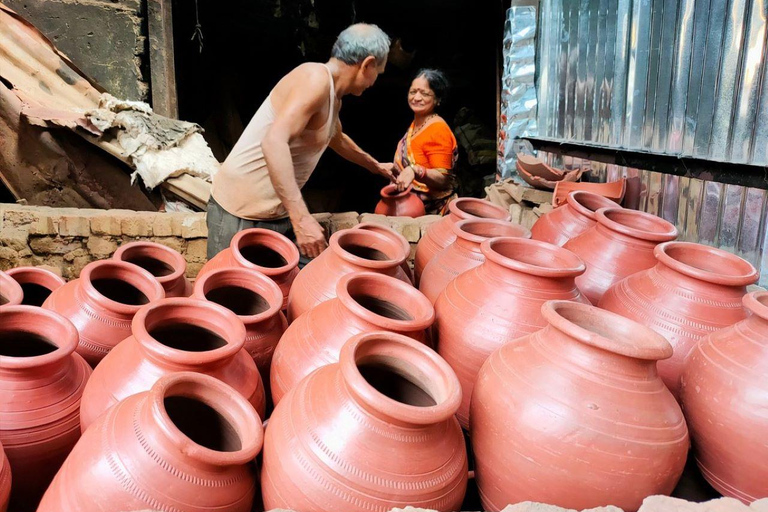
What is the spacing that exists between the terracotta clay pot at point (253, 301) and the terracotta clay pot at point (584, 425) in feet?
3.17

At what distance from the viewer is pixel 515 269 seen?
1.78m

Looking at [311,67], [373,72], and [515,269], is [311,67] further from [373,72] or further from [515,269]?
[515,269]

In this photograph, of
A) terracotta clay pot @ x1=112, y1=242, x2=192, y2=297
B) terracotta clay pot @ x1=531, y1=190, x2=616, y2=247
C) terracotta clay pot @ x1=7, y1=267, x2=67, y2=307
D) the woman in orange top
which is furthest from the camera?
the woman in orange top

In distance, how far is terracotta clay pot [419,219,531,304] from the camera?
7.45 feet

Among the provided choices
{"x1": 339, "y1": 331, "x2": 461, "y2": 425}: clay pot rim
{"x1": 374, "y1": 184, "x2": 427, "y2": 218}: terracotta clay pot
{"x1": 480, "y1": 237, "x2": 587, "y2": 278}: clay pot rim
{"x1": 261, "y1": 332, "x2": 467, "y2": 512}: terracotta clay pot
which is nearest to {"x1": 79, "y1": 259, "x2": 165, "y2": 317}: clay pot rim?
{"x1": 261, "y1": 332, "x2": 467, "y2": 512}: terracotta clay pot

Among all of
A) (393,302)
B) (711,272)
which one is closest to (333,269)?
(393,302)

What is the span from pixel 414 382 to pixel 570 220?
1612mm

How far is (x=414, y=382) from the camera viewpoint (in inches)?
62.7

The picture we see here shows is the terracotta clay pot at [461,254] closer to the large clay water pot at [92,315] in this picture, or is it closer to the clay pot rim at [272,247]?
the clay pot rim at [272,247]

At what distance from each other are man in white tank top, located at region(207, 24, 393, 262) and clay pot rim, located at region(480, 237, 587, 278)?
1197mm

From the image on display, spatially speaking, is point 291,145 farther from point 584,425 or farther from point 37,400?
point 584,425

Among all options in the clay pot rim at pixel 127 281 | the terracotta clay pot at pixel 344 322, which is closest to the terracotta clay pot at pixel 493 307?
the terracotta clay pot at pixel 344 322

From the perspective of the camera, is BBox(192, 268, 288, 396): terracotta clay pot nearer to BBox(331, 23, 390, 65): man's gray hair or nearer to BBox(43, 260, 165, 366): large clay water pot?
BBox(43, 260, 165, 366): large clay water pot

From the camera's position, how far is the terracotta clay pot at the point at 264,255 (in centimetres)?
248
